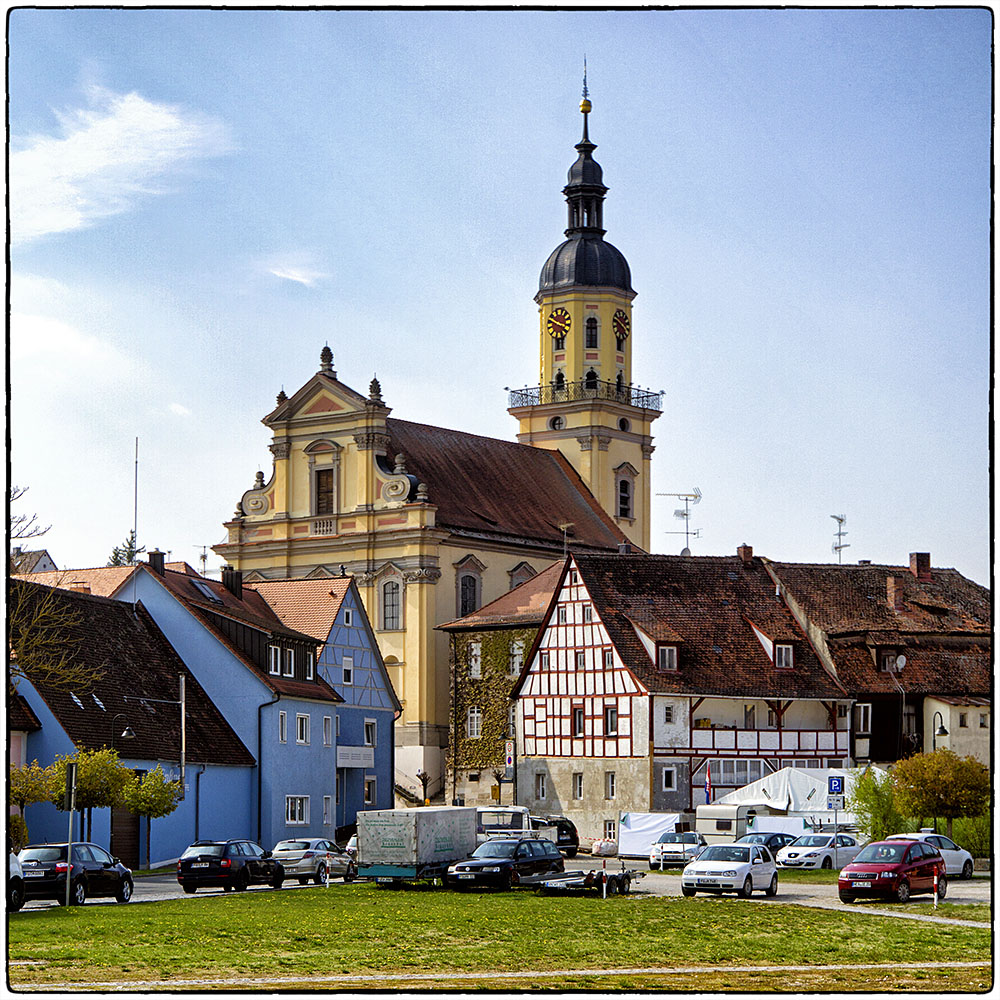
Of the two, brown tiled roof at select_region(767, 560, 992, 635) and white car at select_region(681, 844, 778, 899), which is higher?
brown tiled roof at select_region(767, 560, 992, 635)

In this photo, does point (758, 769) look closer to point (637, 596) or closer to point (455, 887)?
point (637, 596)

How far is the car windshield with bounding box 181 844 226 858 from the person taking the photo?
3950 cm

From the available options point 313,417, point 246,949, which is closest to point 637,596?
point 313,417

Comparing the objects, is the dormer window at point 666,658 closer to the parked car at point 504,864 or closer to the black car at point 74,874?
the parked car at point 504,864

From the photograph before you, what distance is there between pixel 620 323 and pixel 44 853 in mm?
65516

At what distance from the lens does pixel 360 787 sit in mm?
62562

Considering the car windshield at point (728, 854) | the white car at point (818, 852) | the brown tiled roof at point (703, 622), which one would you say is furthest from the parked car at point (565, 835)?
the car windshield at point (728, 854)

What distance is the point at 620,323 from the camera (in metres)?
96.9

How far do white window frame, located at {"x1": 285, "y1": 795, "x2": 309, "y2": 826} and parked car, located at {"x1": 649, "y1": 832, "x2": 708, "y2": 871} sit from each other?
1048 centimetres

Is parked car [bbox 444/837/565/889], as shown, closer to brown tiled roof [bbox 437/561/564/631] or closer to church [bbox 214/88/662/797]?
brown tiled roof [bbox 437/561/564/631]

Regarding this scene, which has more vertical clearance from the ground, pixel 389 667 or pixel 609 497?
pixel 609 497

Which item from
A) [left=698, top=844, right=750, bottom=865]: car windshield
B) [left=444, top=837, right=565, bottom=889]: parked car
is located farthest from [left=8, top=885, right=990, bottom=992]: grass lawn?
[left=444, top=837, right=565, bottom=889]: parked car

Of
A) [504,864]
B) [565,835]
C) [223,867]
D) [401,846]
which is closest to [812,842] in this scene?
[565,835]

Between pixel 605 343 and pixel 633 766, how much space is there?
1501 inches
